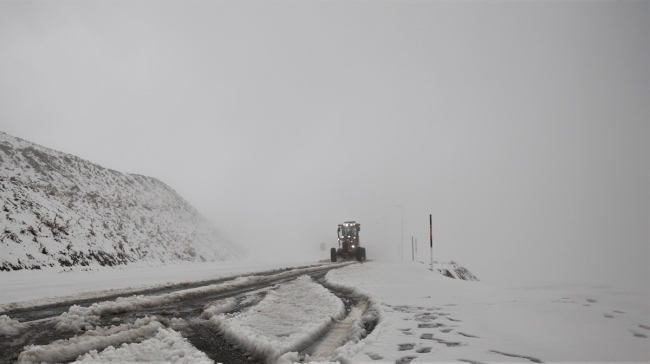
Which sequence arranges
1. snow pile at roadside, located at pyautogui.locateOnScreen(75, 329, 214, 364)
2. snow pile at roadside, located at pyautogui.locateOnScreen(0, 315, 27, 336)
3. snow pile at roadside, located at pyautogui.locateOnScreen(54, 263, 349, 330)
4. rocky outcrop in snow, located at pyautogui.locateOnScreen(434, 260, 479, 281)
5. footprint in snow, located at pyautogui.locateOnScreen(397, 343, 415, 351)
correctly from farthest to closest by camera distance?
rocky outcrop in snow, located at pyautogui.locateOnScreen(434, 260, 479, 281)
snow pile at roadside, located at pyautogui.locateOnScreen(54, 263, 349, 330)
snow pile at roadside, located at pyautogui.locateOnScreen(0, 315, 27, 336)
footprint in snow, located at pyautogui.locateOnScreen(397, 343, 415, 351)
snow pile at roadside, located at pyautogui.locateOnScreen(75, 329, 214, 364)

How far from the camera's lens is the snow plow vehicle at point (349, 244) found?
34.2m

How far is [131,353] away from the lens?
337 centimetres

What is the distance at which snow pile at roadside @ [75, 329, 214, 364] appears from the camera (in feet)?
10.4

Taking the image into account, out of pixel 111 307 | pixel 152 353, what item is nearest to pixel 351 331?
pixel 152 353

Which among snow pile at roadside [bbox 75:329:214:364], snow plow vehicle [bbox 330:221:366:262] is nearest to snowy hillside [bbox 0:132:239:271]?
snow plow vehicle [bbox 330:221:366:262]

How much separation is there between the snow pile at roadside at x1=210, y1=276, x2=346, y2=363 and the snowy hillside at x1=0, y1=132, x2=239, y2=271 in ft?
45.6

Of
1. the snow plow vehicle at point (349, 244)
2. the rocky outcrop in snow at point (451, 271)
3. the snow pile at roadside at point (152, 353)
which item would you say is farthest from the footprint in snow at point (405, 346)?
the snow plow vehicle at point (349, 244)

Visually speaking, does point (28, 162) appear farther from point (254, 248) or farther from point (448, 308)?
point (254, 248)

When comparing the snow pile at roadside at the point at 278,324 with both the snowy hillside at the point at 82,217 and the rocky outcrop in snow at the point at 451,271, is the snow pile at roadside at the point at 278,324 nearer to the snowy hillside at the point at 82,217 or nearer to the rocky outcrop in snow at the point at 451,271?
the snowy hillside at the point at 82,217

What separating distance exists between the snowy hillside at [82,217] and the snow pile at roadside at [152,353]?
14.7m

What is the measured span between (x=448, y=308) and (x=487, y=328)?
5.40 feet

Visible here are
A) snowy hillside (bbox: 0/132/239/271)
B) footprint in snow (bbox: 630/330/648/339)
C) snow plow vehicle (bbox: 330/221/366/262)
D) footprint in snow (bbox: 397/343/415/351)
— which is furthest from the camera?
snow plow vehicle (bbox: 330/221/366/262)

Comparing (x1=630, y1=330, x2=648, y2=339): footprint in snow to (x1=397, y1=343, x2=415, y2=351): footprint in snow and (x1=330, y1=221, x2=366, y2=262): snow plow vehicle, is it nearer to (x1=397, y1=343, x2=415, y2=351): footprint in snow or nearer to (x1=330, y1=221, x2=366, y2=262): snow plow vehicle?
(x1=397, y1=343, x2=415, y2=351): footprint in snow

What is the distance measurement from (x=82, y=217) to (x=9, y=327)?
67.5 feet
